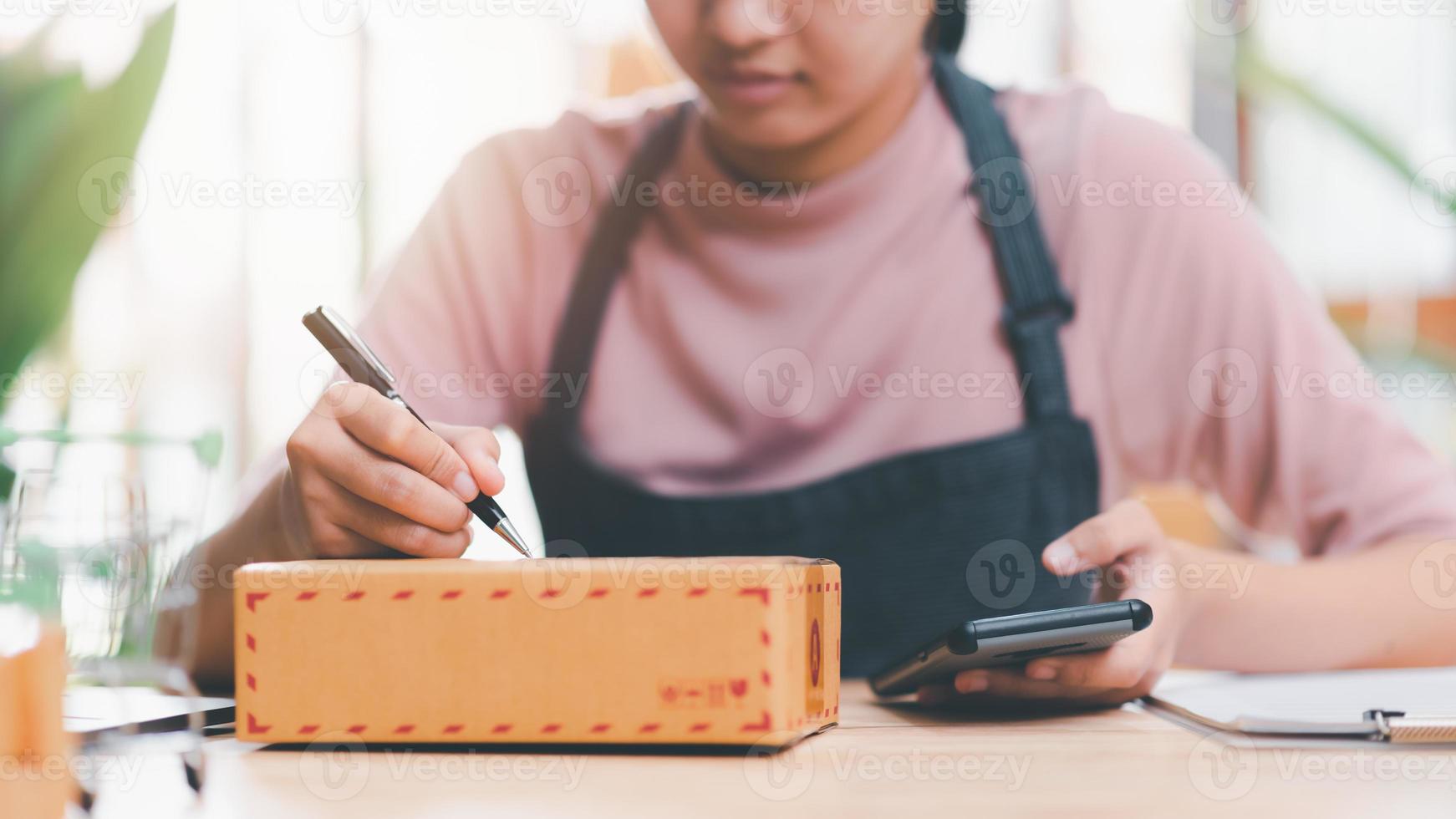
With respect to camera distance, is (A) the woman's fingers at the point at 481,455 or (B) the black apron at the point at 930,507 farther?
(B) the black apron at the point at 930,507

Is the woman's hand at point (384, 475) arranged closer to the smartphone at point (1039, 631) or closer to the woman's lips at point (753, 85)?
the smartphone at point (1039, 631)

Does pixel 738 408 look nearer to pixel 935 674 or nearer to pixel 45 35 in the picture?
pixel 935 674

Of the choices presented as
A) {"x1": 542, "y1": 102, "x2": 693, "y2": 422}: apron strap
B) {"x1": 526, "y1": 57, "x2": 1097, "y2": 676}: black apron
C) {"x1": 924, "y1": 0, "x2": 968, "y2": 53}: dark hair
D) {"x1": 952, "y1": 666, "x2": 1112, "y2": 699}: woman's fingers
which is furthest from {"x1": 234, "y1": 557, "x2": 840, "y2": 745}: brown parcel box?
{"x1": 924, "y1": 0, "x2": 968, "y2": 53}: dark hair

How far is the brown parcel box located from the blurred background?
1.69m

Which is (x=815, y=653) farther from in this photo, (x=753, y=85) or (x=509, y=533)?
(x=753, y=85)

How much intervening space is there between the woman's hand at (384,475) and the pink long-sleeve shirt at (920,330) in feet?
1.20

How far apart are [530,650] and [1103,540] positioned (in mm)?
294

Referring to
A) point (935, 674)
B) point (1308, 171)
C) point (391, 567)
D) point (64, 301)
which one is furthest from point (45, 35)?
point (1308, 171)

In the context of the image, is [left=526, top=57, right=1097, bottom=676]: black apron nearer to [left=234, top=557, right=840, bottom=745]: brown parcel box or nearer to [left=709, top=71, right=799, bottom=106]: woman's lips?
[left=709, top=71, right=799, bottom=106]: woman's lips

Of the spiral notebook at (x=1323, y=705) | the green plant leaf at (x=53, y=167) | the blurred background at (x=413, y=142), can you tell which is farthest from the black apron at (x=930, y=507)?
the blurred background at (x=413, y=142)

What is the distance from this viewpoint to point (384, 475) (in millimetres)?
530

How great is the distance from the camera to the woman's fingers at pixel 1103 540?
56 cm

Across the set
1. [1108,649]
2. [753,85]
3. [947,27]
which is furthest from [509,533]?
[947,27]

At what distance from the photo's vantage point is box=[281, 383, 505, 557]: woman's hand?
53cm
